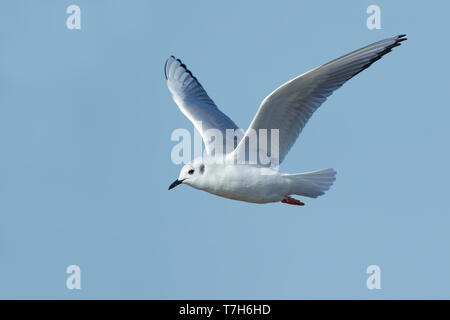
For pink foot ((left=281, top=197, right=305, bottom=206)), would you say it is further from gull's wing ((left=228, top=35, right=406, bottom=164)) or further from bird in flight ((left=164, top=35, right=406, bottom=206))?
gull's wing ((left=228, top=35, right=406, bottom=164))

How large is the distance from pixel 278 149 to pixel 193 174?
37.3 inches

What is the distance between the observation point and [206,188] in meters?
8.45

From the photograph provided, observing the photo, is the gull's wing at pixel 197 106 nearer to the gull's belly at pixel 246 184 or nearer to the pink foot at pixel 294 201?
the gull's belly at pixel 246 184

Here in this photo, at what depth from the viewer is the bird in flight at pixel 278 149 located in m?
8.01

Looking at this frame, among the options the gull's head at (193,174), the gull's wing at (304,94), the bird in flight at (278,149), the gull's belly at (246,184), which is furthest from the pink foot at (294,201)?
the gull's head at (193,174)

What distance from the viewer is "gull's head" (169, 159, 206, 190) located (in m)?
8.47

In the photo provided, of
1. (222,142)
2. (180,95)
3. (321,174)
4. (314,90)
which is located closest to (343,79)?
(314,90)

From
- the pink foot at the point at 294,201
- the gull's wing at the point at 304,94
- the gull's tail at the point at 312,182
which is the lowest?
the pink foot at the point at 294,201

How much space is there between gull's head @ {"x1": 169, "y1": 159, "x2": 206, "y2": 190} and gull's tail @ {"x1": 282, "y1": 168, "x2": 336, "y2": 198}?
0.87 metres

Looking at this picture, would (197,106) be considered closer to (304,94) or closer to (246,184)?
(246,184)

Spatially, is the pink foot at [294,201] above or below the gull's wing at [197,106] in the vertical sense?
below

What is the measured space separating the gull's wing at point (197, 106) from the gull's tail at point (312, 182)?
0.94m

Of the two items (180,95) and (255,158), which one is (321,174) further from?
(180,95)

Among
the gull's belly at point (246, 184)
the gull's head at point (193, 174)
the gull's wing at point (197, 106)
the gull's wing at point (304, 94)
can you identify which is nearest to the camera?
the gull's wing at point (304, 94)
